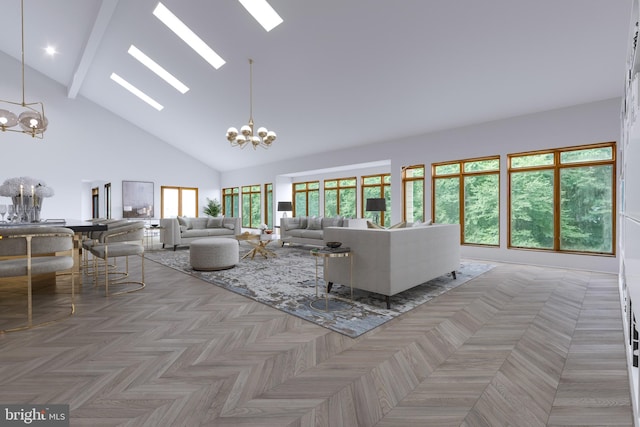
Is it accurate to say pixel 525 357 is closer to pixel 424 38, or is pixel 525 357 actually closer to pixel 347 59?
pixel 424 38

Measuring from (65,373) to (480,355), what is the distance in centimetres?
260

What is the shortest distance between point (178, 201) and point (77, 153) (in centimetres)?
343

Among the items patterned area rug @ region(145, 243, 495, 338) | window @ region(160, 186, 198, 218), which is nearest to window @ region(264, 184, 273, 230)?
window @ region(160, 186, 198, 218)

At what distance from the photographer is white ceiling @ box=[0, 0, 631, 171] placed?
3973 mm

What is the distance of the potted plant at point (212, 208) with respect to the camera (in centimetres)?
1260

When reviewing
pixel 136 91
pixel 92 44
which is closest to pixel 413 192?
pixel 92 44

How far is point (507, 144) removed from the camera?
19.0 feet

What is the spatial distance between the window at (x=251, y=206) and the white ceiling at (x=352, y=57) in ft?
11.5

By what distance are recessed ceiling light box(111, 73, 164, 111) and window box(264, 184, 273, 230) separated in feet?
13.5

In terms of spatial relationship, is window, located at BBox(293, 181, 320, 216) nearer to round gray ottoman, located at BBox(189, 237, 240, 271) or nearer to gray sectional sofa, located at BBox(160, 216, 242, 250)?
gray sectional sofa, located at BBox(160, 216, 242, 250)

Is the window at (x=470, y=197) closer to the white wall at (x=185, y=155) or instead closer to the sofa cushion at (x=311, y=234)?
the white wall at (x=185, y=155)

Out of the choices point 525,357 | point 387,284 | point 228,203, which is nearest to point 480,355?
point 525,357

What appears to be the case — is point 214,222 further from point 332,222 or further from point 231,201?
point 231,201

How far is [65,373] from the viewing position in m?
1.89
